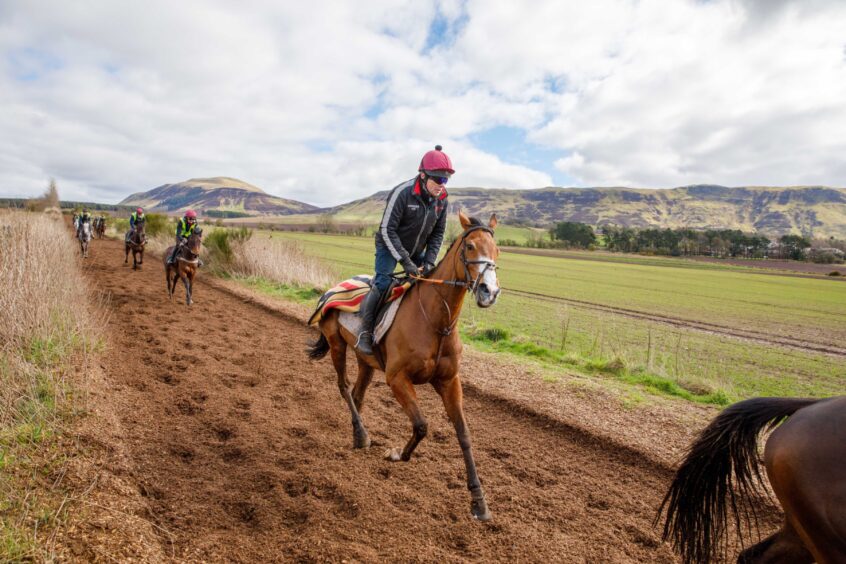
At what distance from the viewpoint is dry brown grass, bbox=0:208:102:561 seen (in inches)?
117

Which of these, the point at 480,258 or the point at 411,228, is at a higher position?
the point at 411,228

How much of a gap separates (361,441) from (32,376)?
12.4 feet

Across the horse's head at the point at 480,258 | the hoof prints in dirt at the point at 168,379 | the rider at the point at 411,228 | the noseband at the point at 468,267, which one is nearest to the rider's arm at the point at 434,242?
the rider at the point at 411,228

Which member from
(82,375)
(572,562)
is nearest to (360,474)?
(572,562)

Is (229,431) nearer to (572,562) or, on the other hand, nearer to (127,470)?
(127,470)

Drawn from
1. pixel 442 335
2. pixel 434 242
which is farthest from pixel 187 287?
pixel 442 335

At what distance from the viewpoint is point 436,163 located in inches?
179

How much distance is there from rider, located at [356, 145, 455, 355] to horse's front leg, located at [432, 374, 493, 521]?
1.13m

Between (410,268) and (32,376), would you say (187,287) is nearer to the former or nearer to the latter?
(32,376)

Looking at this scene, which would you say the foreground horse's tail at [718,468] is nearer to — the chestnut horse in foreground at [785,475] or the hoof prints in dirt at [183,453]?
the chestnut horse in foreground at [785,475]

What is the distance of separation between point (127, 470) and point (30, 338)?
129 inches

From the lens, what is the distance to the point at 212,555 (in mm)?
3332

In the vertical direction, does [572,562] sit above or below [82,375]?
below

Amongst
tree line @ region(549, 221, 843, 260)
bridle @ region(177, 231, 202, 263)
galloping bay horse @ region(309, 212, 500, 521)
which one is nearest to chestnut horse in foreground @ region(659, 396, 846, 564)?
galloping bay horse @ region(309, 212, 500, 521)
